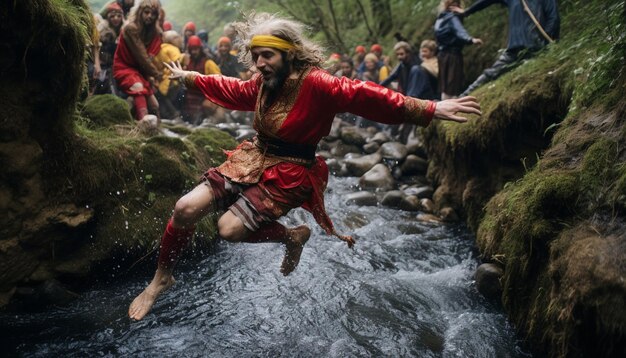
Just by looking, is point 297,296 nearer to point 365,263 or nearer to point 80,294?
point 365,263

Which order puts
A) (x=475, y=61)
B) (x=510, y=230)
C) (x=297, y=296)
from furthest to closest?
(x=475, y=61)
(x=297, y=296)
(x=510, y=230)

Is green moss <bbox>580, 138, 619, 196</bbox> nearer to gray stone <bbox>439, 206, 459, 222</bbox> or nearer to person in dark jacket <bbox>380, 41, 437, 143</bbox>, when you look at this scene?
gray stone <bbox>439, 206, 459, 222</bbox>

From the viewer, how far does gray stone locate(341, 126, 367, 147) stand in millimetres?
11312

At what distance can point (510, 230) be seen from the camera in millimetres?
4223

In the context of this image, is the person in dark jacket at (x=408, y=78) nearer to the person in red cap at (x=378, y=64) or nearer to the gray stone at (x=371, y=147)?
the gray stone at (x=371, y=147)

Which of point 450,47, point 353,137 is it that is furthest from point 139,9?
point 353,137

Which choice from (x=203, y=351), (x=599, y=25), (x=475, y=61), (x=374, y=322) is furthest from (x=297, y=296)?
(x=475, y=61)

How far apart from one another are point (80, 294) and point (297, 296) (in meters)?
1.98

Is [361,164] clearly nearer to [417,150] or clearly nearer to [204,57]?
[417,150]

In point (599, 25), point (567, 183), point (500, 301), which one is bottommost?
point (500, 301)

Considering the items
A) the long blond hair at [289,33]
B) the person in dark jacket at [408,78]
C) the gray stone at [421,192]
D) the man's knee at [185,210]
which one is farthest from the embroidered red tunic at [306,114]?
the person in dark jacket at [408,78]

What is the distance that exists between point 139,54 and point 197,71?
156 inches

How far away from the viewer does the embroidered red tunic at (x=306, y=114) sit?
373 cm

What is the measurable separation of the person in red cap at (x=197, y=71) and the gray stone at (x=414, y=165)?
4.80 metres
